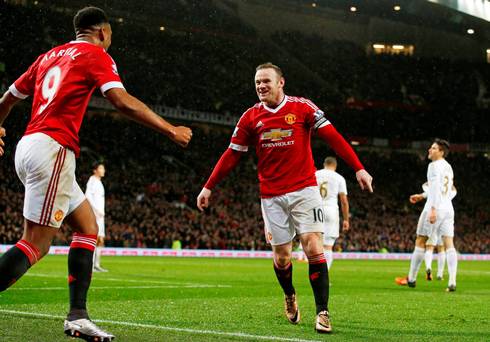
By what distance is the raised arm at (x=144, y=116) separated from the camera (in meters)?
4.86

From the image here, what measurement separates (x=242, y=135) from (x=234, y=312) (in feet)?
6.09

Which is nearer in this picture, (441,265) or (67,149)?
(67,149)

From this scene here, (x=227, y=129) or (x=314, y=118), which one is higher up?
(x=227, y=129)

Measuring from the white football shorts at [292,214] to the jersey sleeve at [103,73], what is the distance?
249 cm

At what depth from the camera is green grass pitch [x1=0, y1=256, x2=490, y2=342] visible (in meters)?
6.10

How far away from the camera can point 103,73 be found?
5.07 metres

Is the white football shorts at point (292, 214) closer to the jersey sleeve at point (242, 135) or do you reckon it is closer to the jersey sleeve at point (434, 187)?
the jersey sleeve at point (242, 135)

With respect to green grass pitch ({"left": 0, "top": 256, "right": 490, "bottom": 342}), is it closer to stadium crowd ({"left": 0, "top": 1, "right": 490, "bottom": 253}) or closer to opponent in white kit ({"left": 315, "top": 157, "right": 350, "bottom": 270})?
opponent in white kit ({"left": 315, "top": 157, "right": 350, "bottom": 270})

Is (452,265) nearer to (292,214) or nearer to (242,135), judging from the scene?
(292,214)

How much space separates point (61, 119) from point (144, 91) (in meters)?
36.1

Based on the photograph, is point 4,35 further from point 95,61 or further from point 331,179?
point 95,61

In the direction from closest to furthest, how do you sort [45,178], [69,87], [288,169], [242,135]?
1. [45,178]
2. [69,87]
3. [288,169]
4. [242,135]

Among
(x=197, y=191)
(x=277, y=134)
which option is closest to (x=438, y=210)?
(x=277, y=134)

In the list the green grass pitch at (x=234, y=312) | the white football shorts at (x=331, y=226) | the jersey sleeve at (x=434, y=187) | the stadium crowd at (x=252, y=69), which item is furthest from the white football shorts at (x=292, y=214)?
the stadium crowd at (x=252, y=69)
